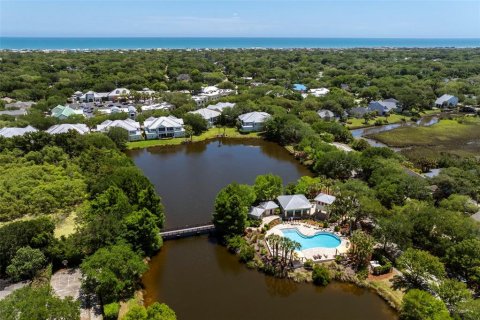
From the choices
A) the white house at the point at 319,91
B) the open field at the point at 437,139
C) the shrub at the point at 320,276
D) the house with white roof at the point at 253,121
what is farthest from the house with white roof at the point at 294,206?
the white house at the point at 319,91

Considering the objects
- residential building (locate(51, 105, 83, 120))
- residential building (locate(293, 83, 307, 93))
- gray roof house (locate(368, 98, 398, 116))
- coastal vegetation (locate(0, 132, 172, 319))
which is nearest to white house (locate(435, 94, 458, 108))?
gray roof house (locate(368, 98, 398, 116))

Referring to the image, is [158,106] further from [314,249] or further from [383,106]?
[314,249]

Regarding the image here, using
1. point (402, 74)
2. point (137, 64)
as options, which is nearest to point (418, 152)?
point (402, 74)

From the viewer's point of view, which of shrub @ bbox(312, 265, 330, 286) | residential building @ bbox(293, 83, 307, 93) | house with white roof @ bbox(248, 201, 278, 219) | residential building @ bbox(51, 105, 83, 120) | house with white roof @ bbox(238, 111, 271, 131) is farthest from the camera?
residential building @ bbox(293, 83, 307, 93)

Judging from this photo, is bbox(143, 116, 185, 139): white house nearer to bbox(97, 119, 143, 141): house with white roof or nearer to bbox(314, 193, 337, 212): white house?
bbox(97, 119, 143, 141): house with white roof

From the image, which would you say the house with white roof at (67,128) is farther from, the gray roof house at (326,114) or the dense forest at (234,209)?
the gray roof house at (326,114)
